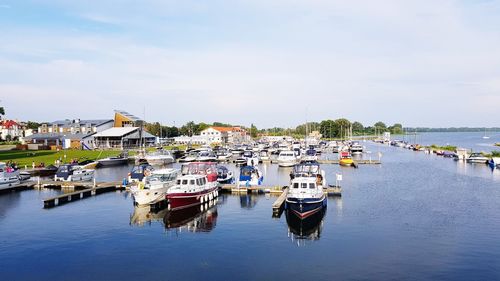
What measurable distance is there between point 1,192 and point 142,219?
88.8 feet

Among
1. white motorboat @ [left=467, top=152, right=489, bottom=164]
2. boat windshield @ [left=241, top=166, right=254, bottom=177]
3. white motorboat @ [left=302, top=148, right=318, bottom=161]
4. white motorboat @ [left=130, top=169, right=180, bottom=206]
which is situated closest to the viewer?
white motorboat @ [left=130, top=169, right=180, bottom=206]

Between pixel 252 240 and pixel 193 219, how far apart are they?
391 inches

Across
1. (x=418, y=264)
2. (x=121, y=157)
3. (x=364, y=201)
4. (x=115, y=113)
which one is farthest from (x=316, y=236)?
(x=115, y=113)

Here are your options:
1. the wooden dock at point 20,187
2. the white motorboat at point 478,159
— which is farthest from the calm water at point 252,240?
the white motorboat at point 478,159

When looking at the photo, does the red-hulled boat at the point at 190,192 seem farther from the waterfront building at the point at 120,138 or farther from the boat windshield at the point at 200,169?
the waterfront building at the point at 120,138

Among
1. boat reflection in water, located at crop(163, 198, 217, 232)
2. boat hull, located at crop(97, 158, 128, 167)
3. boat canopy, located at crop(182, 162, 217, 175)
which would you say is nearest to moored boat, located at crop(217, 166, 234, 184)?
boat canopy, located at crop(182, 162, 217, 175)

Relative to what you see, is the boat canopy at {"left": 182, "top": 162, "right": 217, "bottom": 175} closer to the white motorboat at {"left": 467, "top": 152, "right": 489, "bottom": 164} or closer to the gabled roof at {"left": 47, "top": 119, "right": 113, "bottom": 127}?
the white motorboat at {"left": 467, "top": 152, "right": 489, "bottom": 164}

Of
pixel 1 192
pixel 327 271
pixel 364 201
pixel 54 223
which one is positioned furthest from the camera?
pixel 1 192

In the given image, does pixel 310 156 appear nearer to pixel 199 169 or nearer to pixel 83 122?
pixel 199 169

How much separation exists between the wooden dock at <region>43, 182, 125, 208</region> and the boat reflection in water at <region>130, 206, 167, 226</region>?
1066 cm

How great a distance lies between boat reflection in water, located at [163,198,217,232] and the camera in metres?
39.5

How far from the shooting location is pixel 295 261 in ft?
96.7

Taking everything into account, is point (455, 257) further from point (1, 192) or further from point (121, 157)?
point (121, 157)

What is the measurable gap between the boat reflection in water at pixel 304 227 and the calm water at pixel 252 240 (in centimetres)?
18
